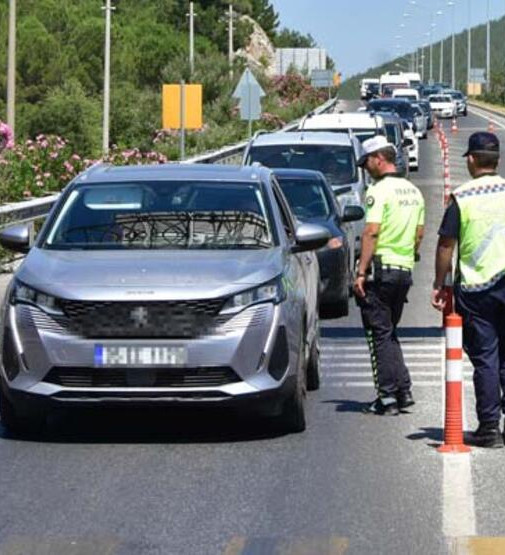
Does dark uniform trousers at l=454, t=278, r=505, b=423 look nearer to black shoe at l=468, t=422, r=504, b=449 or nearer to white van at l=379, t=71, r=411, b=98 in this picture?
black shoe at l=468, t=422, r=504, b=449

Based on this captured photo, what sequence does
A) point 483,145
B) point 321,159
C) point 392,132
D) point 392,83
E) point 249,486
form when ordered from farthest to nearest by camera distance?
1. point 392,83
2. point 392,132
3. point 321,159
4. point 483,145
5. point 249,486

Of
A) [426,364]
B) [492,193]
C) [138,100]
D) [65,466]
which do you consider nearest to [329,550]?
[65,466]

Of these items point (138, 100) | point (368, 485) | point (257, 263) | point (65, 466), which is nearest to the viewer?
point (368, 485)

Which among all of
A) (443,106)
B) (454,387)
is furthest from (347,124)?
(443,106)

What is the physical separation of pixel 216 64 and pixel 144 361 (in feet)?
191

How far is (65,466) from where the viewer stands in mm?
10164

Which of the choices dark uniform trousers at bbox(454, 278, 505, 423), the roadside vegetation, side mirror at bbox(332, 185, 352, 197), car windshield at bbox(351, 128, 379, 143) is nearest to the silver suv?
dark uniform trousers at bbox(454, 278, 505, 423)

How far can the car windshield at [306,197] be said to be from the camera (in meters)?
18.7

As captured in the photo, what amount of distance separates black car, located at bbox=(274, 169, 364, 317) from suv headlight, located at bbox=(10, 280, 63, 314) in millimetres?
6352

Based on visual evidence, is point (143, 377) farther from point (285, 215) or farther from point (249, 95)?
point (249, 95)

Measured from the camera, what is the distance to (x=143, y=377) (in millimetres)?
10547

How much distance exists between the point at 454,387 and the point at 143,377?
177 cm

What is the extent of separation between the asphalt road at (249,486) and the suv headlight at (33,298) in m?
0.83

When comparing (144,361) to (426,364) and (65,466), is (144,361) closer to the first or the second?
(65,466)
